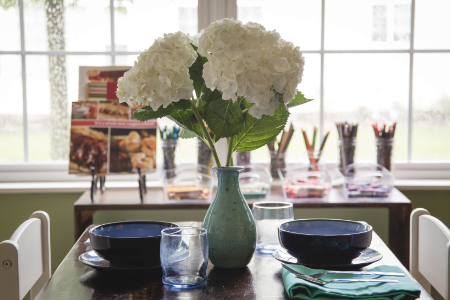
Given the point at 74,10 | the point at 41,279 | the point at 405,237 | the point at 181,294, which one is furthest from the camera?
the point at 74,10

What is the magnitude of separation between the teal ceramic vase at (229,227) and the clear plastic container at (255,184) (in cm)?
104

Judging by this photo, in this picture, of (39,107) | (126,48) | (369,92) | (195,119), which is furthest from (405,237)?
(39,107)

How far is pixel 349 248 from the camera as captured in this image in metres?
1.12

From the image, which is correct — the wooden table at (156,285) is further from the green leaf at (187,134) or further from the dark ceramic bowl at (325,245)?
the green leaf at (187,134)

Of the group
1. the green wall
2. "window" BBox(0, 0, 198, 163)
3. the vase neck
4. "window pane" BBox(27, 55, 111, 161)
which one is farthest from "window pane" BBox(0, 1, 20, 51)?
the vase neck

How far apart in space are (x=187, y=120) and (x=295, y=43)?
1.69 m

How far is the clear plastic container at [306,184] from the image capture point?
7.27 ft

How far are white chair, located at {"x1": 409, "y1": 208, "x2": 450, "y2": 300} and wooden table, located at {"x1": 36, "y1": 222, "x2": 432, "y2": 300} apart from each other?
0.48 feet

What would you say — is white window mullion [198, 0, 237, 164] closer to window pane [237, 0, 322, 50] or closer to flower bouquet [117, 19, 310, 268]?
window pane [237, 0, 322, 50]

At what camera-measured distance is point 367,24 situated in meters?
2.73

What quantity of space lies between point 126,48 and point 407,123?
5.06 ft

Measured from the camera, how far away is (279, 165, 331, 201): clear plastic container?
222 cm

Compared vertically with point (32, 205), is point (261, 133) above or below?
above

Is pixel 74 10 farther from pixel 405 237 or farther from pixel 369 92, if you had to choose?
pixel 405 237
